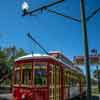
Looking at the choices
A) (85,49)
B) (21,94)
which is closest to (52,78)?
(21,94)

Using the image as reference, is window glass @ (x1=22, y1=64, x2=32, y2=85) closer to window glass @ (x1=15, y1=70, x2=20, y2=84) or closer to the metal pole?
window glass @ (x1=15, y1=70, x2=20, y2=84)

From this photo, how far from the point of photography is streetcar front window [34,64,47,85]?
47.0ft

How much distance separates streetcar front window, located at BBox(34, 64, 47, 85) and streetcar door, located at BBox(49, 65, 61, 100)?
1.21 ft

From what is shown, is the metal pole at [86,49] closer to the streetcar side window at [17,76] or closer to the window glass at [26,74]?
the window glass at [26,74]

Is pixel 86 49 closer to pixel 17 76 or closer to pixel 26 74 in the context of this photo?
pixel 26 74

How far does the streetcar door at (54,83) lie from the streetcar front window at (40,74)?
367 millimetres

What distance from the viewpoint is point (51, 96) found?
14445 mm

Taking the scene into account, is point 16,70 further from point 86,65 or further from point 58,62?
point 86,65

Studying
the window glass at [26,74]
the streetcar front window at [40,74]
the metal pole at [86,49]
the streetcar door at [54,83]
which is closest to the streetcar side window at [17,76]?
the window glass at [26,74]

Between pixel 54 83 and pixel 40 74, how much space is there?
884 millimetres

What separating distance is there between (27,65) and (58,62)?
1546 millimetres

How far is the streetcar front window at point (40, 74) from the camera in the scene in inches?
563

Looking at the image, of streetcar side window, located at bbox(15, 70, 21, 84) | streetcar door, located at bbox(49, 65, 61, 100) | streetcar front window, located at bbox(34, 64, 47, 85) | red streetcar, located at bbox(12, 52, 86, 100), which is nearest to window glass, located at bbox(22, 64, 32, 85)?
→ red streetcar, located at bbox(12, 52, 86, 100)

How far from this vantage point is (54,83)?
14.8 m
